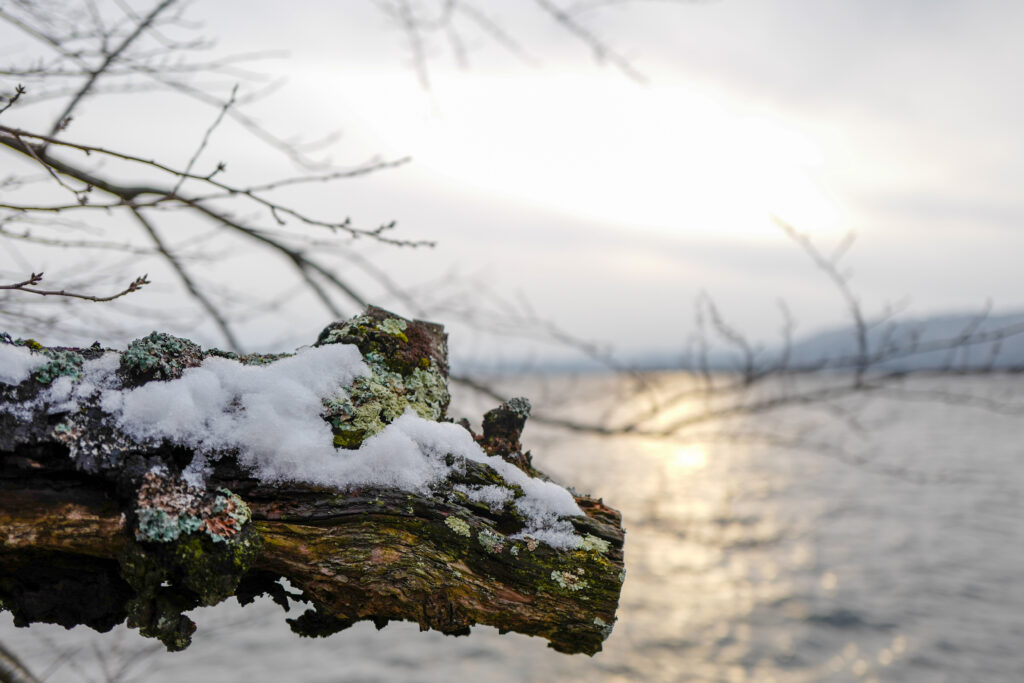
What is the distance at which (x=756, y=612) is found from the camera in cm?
1587

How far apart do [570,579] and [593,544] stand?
11cm

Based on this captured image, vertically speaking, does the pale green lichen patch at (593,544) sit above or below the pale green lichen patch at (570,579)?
above

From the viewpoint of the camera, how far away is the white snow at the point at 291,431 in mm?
1569

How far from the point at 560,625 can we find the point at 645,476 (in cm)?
2851

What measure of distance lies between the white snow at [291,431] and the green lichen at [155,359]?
0.11ft

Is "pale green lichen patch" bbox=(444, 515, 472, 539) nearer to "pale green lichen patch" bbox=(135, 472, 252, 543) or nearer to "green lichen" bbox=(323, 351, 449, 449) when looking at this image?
"green lichen" bbox=(323, 351, 449, 449)

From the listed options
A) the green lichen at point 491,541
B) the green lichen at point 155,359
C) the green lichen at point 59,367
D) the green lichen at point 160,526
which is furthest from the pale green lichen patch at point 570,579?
the green lichen at point 59,367

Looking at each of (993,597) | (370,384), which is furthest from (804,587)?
(370,384)

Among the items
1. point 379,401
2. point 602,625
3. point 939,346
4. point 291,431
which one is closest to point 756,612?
point 939,346

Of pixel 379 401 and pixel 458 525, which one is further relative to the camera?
pixel 379 401

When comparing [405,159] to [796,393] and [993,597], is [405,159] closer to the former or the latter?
[796,393]

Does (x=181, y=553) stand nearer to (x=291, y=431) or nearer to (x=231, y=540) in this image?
(x=231, y=540)

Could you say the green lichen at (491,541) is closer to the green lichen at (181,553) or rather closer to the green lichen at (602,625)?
the green lichen at (602,625)

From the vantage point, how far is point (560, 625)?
1690 millimetres
